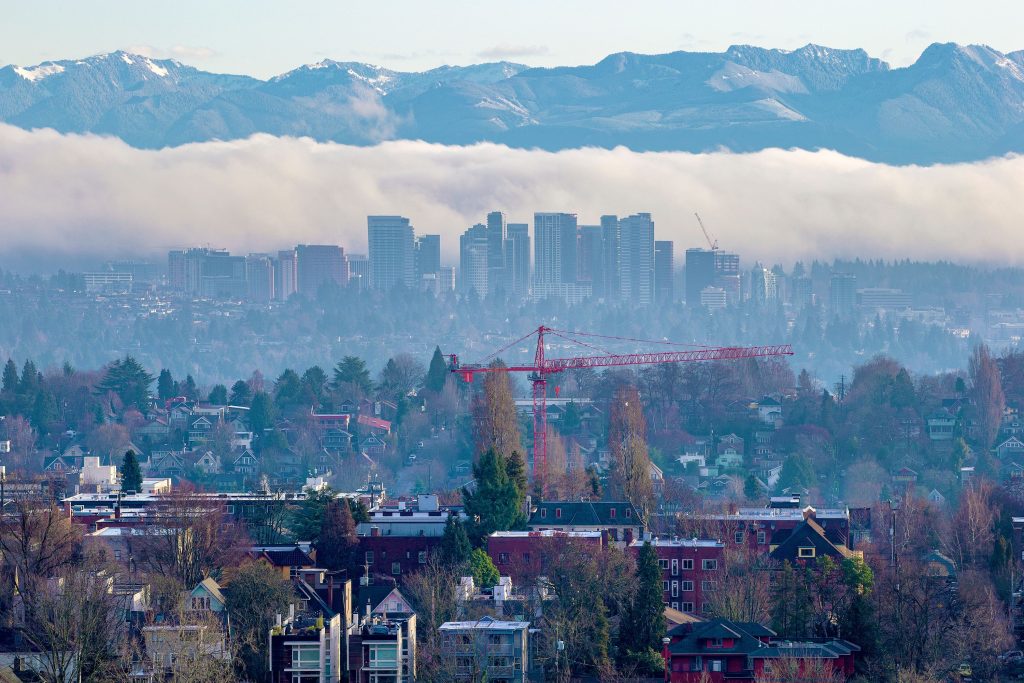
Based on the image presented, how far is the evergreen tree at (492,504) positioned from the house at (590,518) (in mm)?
829

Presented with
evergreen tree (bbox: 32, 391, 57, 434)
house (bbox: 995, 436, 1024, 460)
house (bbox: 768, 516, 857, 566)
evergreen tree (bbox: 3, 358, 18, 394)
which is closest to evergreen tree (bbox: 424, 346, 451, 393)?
evergreen tree (bbox: 32, 391, 57, 434)

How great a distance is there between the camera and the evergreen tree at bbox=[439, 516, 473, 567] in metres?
52.6

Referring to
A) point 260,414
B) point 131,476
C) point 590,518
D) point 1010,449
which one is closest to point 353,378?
point 260,414

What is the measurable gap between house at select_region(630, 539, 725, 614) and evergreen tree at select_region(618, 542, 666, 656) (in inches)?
275

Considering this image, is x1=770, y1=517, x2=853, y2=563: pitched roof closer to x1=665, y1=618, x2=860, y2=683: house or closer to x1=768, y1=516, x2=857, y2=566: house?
x1=768, y1=516, x2=857, y2=566: house

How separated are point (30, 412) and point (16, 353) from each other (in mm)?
97033

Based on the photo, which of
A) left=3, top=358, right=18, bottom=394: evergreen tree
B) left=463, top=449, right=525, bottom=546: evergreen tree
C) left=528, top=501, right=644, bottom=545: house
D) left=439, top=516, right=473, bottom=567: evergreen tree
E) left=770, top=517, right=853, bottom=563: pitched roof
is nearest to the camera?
left=439, top=516, right=473, bottom=567: evergreen tree

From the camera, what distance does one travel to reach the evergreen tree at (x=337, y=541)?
53062mm

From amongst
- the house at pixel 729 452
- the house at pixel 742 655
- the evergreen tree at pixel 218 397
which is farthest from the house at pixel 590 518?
the evergreen tree at pixel 218 397

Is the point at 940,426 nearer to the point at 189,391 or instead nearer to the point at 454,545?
the point at 189,391

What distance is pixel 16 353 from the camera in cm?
19925

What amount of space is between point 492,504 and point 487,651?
1460 cm

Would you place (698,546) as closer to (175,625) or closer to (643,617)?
(643,617)

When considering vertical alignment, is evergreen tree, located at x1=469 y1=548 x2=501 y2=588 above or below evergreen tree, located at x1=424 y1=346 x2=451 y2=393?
below
